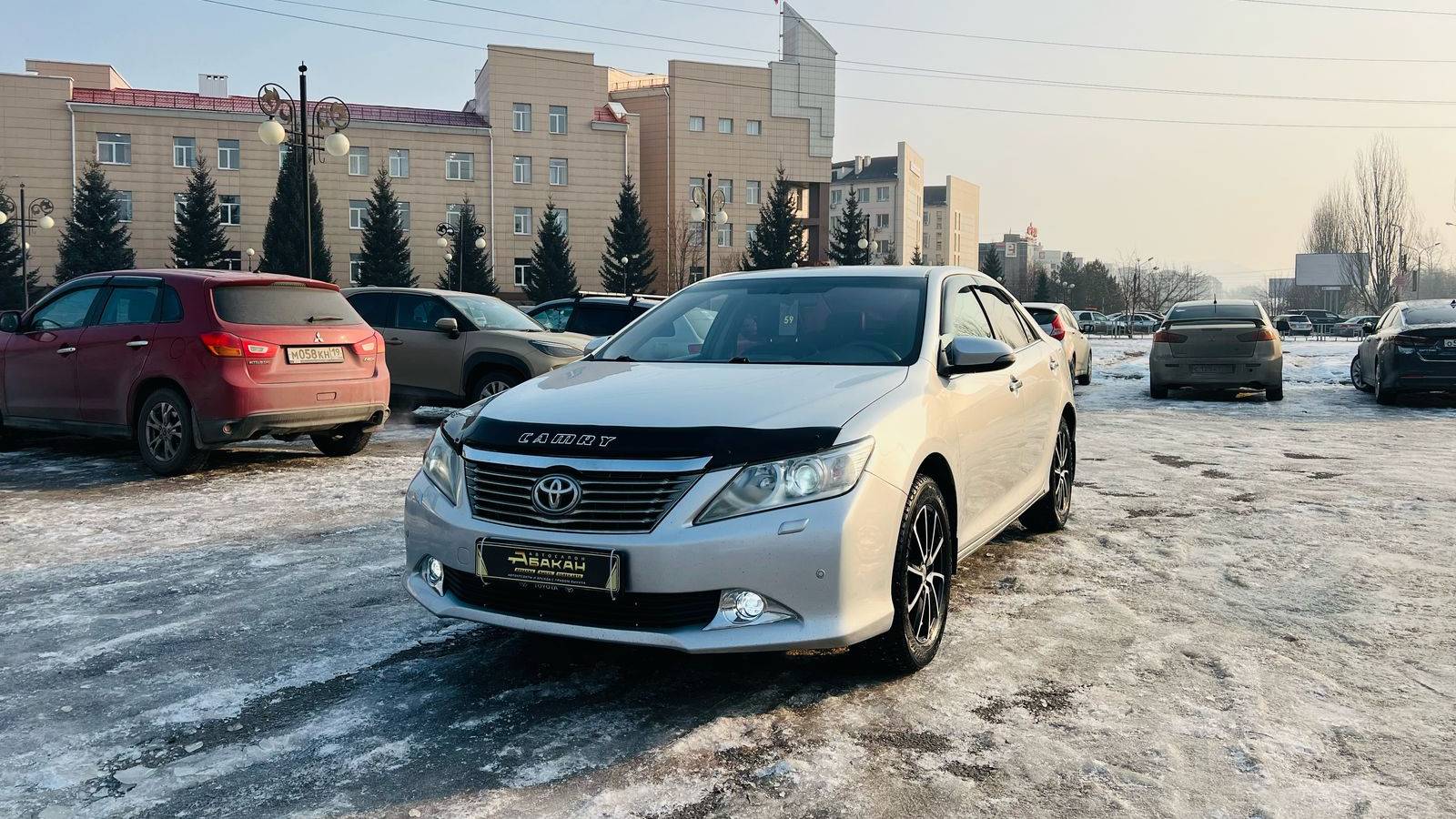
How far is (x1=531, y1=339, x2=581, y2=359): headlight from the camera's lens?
40.5ft

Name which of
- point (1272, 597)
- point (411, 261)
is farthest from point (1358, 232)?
point (1272, 597)

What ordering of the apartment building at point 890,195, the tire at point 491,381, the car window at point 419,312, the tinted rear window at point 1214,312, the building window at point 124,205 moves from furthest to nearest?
1. the apartment building at point 890,195
2. the building window at point 124,205
3. the tinted rear window at point 1214,312
4. the car window at point 419,312
5. the tire at point 491,381

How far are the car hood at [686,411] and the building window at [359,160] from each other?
201 ft

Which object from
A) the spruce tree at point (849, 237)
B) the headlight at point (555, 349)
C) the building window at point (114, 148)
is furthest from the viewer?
the spruce tree at point (849, 237)

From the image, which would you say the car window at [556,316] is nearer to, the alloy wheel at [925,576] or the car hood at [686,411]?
the car hood at [686,411]

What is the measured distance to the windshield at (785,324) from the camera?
15.3 feet

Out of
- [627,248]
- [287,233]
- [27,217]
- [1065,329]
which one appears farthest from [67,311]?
[27,217]

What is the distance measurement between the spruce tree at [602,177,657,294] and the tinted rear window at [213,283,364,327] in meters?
52.5

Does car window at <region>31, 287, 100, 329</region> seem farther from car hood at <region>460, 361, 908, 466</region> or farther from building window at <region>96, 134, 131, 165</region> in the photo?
building window at <region>96, 134, 131, 165</region>

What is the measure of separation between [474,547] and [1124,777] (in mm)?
2162

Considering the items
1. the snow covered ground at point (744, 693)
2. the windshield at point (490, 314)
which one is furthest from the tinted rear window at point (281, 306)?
the windshield at point (490, 314)

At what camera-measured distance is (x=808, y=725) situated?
140 inches

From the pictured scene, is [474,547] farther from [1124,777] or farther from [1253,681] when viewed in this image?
[1253,681]

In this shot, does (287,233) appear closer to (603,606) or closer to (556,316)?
(556,316)
